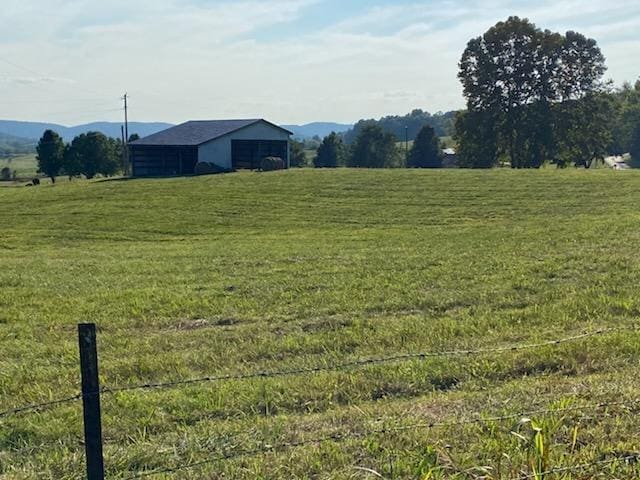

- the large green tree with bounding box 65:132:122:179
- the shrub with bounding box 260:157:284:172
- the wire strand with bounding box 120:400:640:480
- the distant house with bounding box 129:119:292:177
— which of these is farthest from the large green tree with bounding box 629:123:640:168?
the wire strand with bounding box 120:400:640:480

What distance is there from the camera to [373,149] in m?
84.4

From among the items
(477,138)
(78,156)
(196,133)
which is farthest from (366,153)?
(196,133)

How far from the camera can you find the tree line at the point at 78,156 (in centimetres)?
6366

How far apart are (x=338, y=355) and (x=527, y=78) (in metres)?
55.6

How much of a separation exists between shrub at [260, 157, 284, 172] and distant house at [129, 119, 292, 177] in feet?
8.49

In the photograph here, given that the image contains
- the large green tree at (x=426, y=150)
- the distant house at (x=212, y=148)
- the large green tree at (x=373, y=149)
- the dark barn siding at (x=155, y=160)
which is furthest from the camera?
the large green tree at (x=373, y=149)

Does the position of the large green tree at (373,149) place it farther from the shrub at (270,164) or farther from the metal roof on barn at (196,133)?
the shrub at (270,164)

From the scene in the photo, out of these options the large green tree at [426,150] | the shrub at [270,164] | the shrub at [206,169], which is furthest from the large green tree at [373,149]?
the shrub at [206,169]

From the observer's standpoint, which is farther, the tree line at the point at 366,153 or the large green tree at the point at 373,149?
the large green tree at the point at 373,149

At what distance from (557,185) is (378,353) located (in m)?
28.4

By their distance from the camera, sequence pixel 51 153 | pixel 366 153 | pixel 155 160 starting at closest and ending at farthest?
pixel 155 160
pixel 51 153
pixel 366 153

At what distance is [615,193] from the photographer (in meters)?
29.2

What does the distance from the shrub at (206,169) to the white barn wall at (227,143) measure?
1.11 m

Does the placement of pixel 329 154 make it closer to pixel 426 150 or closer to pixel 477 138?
pixel 426 150
